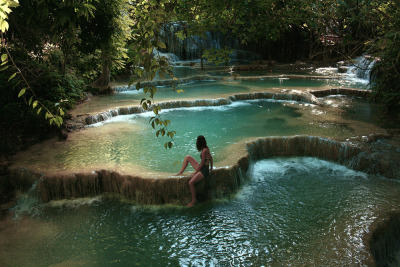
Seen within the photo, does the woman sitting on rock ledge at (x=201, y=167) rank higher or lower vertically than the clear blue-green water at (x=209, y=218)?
higher

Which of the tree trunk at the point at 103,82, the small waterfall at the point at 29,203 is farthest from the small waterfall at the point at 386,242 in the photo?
the tree trunk at the point at 103,82

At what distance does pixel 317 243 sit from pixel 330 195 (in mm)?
1706

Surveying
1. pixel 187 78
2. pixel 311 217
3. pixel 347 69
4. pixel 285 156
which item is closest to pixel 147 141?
pixel 285 156

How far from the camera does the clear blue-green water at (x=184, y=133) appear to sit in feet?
23.2

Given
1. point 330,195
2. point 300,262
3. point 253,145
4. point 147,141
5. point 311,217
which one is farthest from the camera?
point 147,141

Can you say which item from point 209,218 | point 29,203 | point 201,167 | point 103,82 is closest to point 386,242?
point 209,218

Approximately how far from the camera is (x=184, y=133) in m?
9.02

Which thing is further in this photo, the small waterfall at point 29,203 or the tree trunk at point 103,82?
the tree trunk at point 103,82

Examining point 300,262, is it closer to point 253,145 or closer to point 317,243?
point 317,243

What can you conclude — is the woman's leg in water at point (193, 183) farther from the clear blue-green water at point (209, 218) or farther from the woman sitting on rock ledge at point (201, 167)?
the clear blue-green water at point (209, 218)

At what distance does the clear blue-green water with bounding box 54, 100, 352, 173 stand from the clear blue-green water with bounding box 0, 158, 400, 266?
1.09 meters

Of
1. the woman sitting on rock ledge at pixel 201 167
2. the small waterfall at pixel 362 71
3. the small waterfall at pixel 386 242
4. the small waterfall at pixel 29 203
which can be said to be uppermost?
the small waterfall at pixel 362 71

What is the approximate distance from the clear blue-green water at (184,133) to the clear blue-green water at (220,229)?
109 centimetres

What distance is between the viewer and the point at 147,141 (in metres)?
8.31
